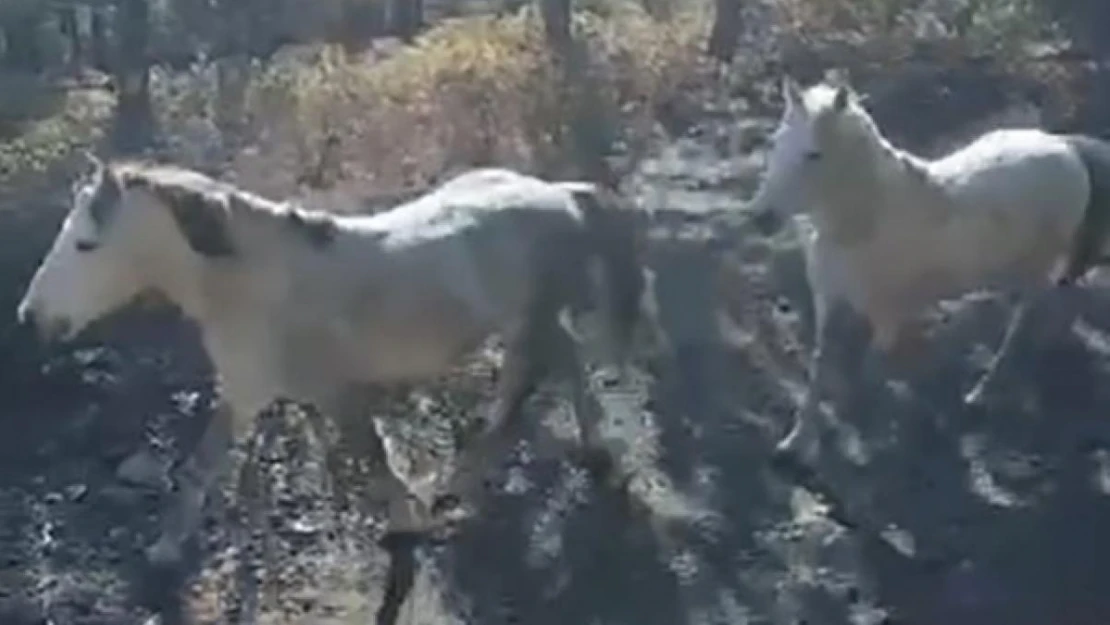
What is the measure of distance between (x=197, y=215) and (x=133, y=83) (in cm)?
756

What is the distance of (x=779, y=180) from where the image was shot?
30.9 ft

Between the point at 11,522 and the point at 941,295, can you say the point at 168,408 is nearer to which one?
the point at 11,522

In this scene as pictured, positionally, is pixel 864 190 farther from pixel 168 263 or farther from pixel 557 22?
pixel 557 22

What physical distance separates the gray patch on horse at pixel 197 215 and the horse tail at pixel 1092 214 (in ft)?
12.9

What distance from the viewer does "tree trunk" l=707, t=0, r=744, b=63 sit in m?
17.1

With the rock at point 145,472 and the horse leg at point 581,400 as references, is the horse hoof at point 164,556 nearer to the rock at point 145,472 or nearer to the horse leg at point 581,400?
the rock at point 145,472

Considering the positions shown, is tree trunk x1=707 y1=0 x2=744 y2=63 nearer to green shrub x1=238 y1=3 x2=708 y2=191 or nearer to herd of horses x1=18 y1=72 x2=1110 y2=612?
green shrub x1=238 y1=3 x2=708 y2=191

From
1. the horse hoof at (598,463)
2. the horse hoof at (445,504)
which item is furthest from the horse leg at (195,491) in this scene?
the horse hoof at (598,463)

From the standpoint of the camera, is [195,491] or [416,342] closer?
[416,342]

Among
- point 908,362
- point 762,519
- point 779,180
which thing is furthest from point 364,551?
point 908,362

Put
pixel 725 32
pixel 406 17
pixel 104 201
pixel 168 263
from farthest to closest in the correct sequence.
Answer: pixel 406 17 < pixel 725 32 < pixel 168 263 < pixel 104 201

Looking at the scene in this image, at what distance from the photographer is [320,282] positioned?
8.09 meters

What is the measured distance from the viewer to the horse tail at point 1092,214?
1021 centimetres

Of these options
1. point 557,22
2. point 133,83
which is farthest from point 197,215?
point 557,22
